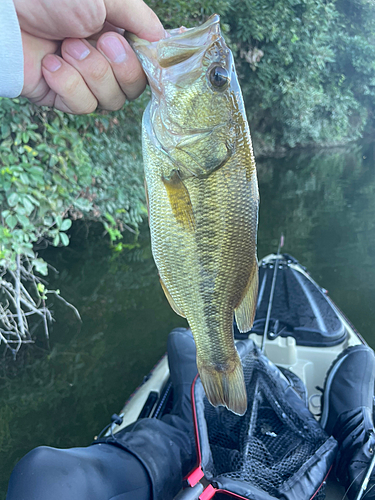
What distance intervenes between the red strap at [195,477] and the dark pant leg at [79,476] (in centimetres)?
26

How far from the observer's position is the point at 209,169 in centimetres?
123

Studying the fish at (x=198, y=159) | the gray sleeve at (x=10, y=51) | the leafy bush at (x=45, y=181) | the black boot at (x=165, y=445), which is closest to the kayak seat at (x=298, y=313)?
the black boot at (x=165, y=445)

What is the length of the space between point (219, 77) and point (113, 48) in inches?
14.4

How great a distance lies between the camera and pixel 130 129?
6109 mm

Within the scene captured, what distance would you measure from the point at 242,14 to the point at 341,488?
35.1 feet

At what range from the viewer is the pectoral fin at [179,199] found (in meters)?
1.23

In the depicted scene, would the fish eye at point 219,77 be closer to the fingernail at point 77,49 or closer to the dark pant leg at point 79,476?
the fingernail at point 77,49

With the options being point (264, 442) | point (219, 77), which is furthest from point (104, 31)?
point (264, 442)

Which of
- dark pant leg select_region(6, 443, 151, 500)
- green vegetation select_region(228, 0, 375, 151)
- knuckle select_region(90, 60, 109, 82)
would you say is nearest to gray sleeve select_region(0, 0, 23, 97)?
knuckle select_region(90, 60, 109, 82)

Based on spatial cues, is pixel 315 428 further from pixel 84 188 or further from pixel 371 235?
pixel 371 235

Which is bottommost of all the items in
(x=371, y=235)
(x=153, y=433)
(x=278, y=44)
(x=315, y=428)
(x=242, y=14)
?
(x=371, y=235)

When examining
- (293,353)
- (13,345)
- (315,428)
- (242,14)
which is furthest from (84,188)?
(242,14)

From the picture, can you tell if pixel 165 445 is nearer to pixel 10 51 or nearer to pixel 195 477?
pixel 195 477

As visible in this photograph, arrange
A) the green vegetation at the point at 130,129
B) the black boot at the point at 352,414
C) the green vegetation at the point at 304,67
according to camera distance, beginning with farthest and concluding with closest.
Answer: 1. the green vegetation at the point at 304,67
2. the green vegetation at the point at 130,129
3. the black boot at the point at 352,414
